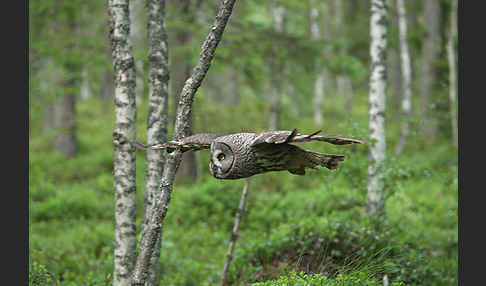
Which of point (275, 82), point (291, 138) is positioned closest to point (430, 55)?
point (275, 82)

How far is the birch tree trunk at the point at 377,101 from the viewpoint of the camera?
759 cm

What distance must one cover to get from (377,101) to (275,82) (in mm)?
→ 5373

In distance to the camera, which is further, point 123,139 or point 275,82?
point 275,82

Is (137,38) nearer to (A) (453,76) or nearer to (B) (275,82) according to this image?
(B) (275,82)

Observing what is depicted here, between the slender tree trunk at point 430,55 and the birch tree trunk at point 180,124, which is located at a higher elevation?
the slender tree trunk at point 430,55

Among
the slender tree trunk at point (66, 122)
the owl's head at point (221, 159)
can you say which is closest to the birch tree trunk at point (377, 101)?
the owl's head at point (221, 159)

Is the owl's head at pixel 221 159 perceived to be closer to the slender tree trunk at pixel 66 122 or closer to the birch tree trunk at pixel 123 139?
the birch tree trunk at pixel 123 139

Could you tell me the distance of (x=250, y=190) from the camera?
10477mm

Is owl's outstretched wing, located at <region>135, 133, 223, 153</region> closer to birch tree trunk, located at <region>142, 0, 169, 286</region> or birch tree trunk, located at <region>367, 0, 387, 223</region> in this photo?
birch tree trunk, located at <region>142, 0, 169, 286</region>

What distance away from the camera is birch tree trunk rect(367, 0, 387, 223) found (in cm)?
759

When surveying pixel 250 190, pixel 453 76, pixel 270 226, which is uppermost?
pixel 453 76

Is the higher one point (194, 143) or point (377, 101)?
point (377, 101)

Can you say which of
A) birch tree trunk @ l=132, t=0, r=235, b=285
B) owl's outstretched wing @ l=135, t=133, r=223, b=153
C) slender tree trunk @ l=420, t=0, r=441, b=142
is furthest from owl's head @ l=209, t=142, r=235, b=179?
slender tree trunk @ l=420, t=0, r=441, b=142

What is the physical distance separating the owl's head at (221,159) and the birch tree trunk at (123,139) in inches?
65.9
